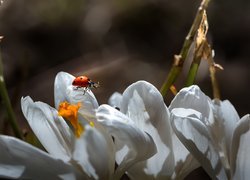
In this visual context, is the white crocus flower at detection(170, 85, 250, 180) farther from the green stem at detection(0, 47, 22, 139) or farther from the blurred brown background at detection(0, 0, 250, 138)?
the blurred brown background at detection(0, 0, 250, 138)

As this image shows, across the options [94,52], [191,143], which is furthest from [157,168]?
[94,52]

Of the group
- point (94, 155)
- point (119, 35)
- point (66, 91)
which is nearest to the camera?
point (94, 155)

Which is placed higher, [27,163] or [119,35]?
[27,163]

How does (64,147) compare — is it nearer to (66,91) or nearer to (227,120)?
(66,91)

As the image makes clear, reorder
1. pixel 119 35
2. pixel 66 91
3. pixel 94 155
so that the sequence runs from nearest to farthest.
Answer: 1. pixel 94 155
2. pixel 66 91
3. pixel 119 35

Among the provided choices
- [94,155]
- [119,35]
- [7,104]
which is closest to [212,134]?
[94,155]

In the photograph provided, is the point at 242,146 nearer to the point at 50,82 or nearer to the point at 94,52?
the point at 50,82

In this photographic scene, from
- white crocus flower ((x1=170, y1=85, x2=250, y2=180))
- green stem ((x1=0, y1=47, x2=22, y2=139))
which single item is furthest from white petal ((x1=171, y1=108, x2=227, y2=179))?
green stem ((x1=0, y1=47, x2=22, y2=139))
